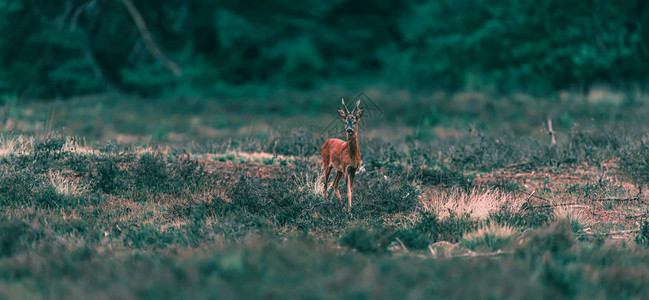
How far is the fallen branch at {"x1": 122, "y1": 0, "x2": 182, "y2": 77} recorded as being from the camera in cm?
2059

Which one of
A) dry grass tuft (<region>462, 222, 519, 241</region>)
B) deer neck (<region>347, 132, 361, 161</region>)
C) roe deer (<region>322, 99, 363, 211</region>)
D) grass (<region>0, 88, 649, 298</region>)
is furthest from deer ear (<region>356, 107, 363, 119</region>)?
dry grass tuft (<region>462, 222, 519, 241</region>)

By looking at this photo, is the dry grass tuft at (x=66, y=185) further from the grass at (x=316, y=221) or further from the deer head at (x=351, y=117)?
the deer head at (x=351, y=117)

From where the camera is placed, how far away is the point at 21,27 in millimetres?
24422

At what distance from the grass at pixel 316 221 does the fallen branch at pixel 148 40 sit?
8.56m

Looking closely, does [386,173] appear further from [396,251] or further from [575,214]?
[396,251]

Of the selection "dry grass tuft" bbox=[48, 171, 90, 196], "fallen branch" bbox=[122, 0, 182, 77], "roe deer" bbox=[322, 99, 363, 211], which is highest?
"fallen branch" bbox=[122, 0, 182, 77]

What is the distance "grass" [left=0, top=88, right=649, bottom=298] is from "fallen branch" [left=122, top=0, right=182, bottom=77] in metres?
8.56

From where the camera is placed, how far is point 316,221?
736 centimetres

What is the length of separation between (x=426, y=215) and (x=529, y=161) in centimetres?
506

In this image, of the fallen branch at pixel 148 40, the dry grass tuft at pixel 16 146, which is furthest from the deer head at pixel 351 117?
the fallen branch at pixel 148 40

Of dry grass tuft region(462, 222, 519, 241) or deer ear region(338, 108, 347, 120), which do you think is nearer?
dry grass tuft region(462, 222, 519, 241)

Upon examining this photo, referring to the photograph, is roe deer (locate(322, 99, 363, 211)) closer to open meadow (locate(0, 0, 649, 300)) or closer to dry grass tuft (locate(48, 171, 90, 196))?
open meadow (locate(0, 0, 649, 300))

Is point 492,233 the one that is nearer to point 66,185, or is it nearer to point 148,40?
point 66,185

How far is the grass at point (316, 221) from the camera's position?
4.26 m
